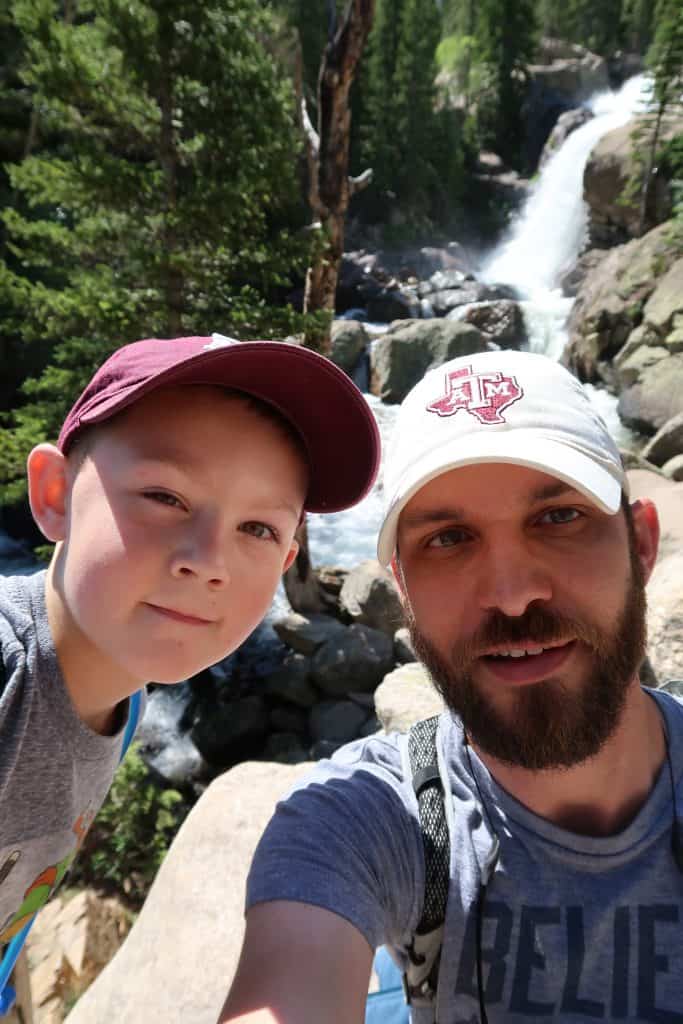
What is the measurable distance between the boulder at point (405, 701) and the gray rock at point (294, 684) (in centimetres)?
220

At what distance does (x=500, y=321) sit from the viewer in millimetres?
16062

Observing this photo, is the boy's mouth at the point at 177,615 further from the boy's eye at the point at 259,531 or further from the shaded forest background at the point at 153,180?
the shaded forest background at the point at 153,180

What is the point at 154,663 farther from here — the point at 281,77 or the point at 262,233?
the point at 281,77

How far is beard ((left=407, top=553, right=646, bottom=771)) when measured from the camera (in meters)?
1.19

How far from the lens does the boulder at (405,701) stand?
141 inches

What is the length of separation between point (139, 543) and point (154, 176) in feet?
18.3

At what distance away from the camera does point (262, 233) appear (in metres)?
6.43

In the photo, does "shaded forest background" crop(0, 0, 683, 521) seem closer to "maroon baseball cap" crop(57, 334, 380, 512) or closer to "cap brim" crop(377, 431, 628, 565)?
"maroon baseball cap" crop(57, 334, 380, 512)

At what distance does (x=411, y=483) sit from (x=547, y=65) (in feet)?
150

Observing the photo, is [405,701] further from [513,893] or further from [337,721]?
[513,893]

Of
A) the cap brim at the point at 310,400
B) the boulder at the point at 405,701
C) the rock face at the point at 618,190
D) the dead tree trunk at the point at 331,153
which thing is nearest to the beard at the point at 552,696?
the cap brim at the point at 310,400

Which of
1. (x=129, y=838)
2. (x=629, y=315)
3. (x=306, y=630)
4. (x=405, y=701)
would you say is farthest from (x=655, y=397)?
(x=129, y=838)

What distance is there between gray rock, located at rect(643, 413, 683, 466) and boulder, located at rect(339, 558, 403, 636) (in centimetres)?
518

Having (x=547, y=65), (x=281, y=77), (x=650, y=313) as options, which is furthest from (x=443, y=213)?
(x=281, y=77)
